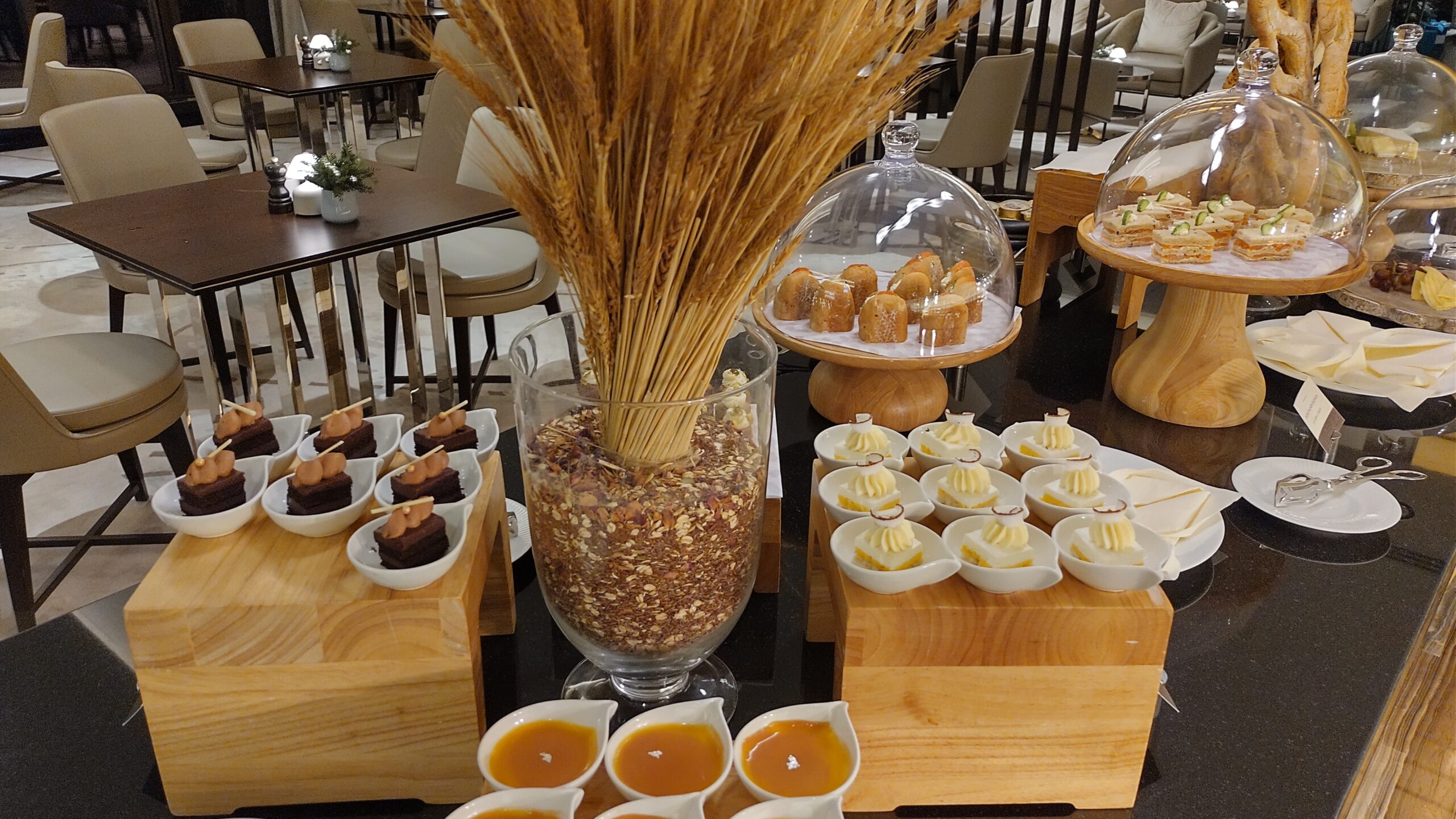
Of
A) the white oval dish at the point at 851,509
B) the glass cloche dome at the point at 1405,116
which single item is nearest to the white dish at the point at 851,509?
the white oval dish at the point at 851,509

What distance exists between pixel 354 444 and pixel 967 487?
0.57 m

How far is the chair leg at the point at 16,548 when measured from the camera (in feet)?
6.75

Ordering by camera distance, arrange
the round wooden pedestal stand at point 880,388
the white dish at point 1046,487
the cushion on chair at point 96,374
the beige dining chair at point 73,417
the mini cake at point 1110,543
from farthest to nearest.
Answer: the cushion on chair at point 96,374 < the beige dining chair at point 73,417 < the round wooden pedestal stand at point 880,388 < the white dish at point 1046,487 < the mini cake at point 1110,543

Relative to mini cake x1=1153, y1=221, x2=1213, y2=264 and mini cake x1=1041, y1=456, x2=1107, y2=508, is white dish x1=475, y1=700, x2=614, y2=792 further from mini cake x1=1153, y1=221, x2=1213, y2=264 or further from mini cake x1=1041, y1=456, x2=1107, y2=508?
mini cake x1=1153, y1=221, x2=1213, y2=264

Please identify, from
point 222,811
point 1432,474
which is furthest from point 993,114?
point 222,811

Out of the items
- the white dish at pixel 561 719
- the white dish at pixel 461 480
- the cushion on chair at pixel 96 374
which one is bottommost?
the cushion on chair at pixel 96 374

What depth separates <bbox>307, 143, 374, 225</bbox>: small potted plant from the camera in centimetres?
243

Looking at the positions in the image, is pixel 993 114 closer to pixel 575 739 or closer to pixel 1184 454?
pixel 1184 454

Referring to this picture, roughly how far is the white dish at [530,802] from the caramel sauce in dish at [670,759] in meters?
0.04

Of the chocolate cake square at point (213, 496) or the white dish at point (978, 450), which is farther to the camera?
the white dish at point (978, 450)

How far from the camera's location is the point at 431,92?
11.6 ft

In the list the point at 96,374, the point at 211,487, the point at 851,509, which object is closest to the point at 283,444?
the point at 211,487

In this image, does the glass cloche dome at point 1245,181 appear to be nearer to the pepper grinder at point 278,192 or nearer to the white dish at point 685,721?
the white dish at point 685,721

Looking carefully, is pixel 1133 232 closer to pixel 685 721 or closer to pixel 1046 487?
pixel 1046 487
